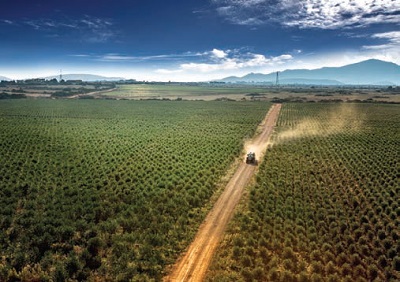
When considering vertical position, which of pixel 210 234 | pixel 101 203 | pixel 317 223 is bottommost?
pixel 210 234

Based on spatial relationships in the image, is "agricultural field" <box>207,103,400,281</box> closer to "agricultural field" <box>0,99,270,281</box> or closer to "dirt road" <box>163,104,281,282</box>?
"dirt road" <box>163,104,281,282</box>

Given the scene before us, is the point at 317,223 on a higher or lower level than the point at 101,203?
lower

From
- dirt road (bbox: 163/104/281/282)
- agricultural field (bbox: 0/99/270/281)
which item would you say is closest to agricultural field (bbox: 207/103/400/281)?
dirt road (bbox: 163/104/281/282)

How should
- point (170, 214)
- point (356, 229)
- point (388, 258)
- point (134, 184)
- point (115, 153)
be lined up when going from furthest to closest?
point (115, 153) < point (134, 184) < point (170, 214) < point (356, 229) < point (388, 258)

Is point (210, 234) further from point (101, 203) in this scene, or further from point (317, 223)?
point (101, 203)

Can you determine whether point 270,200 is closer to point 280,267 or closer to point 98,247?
point 280,267

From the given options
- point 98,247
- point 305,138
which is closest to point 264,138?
point 305,138

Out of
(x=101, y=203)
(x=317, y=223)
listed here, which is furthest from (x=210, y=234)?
(x=101, y=203)
